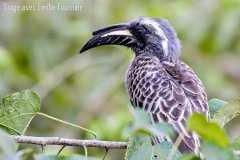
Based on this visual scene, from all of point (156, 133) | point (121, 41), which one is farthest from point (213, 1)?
point (156, 133)

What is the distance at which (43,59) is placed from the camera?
7234 millimetres

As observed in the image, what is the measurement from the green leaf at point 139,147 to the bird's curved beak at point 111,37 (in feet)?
8.25

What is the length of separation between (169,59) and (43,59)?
218 centimetres

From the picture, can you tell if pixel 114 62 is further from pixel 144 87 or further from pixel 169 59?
pixel 144 87

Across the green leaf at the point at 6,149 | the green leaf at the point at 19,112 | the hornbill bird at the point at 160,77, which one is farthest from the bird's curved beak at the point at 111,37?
the green leaf at the point at 6,149

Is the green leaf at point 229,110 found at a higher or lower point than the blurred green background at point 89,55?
higher

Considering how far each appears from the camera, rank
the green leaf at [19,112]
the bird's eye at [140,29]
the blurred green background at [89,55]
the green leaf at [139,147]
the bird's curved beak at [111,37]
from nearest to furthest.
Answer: the green leaf at [139,147] < the green leaf at [19,112] < the bird's curved beak at [111,37] < the bird's eye at [140,29] < the blurred green background at [89,55]

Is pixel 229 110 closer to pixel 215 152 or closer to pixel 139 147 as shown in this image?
pixel 139 147

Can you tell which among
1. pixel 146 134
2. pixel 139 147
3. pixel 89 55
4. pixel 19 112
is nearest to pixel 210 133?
pixel 146 134

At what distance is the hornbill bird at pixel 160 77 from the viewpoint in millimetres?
4219

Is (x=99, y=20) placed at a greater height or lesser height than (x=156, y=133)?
lesser

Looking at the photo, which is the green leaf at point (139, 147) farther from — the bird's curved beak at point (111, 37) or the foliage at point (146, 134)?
the bird's curved beak at point (111, 37)

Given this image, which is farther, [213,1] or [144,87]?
[213,1]

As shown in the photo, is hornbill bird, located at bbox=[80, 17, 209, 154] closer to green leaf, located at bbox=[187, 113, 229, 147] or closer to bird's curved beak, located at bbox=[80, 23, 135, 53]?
bird's curved beak, located at bbox=[80, 23, 135, 53]
